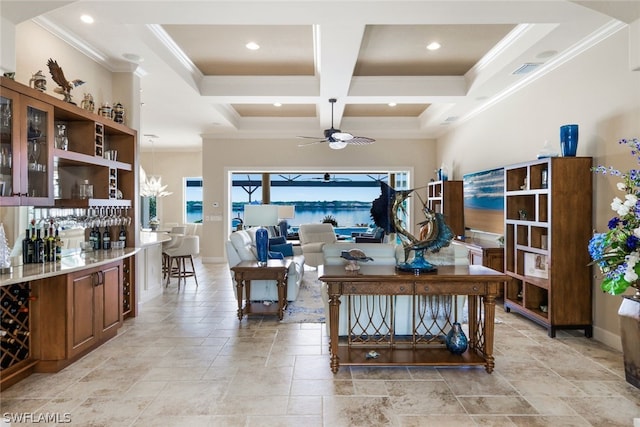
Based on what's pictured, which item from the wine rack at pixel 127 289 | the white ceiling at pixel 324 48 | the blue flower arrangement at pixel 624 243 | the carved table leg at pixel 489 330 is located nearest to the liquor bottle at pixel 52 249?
the wine rack at pixel 127 289

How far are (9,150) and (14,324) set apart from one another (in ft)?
4.36

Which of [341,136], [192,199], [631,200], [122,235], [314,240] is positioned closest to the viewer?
[631,200]

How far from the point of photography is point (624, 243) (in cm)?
254

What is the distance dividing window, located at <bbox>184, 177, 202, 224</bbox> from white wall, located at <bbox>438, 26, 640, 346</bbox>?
29.4 ft

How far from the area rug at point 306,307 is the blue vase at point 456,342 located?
1604 millimetres

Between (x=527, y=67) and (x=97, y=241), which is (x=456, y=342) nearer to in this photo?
(x=527, y=67)

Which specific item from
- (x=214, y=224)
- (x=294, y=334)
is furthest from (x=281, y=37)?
(x=214, y=224)

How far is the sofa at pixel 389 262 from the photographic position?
335 cm

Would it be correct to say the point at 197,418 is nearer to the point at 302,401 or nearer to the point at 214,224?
the point at 302,401

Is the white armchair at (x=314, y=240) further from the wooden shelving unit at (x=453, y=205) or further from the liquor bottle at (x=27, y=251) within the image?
the liquor bottle at (x=27, y=251)

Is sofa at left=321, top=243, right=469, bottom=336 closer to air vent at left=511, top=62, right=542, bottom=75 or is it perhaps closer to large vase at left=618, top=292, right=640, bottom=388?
large vase at left=618, top=292, right=640, bottom=388

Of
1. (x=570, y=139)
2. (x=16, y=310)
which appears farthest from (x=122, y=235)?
(x=570, y=139)

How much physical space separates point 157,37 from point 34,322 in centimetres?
307

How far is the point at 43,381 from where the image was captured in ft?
9.35
